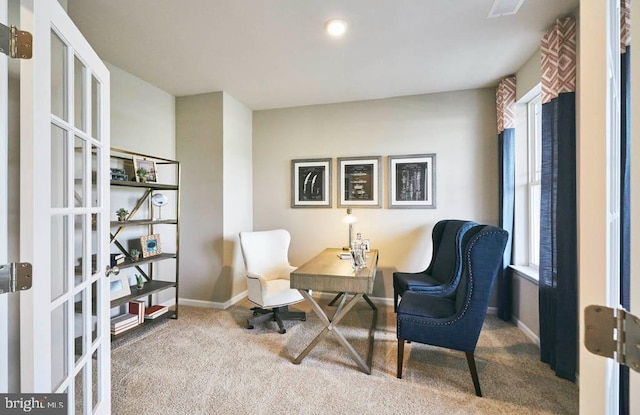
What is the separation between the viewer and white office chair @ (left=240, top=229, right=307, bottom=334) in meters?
2.70

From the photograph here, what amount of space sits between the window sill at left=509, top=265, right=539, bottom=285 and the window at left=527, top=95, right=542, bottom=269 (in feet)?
0.26

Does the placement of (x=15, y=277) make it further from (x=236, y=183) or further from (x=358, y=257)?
(x=236, y=183)

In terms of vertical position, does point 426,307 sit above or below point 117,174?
below

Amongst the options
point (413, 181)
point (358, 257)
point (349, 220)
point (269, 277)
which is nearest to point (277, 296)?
point (269, 277)

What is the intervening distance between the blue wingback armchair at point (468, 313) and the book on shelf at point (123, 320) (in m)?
2.38

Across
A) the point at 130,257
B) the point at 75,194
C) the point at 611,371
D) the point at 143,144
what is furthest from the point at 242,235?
the point at 611,371

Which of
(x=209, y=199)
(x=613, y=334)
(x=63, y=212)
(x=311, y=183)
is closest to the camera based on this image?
(x=613, y=334)

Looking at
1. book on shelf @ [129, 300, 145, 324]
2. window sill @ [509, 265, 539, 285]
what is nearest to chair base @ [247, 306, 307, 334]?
book on shelf @ [129, 300, 145, 324]

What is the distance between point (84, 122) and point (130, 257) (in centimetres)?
179

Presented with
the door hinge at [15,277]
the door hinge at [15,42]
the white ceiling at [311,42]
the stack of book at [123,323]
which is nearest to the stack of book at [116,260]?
the stack of book at [123,323]

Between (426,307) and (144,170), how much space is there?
2.88 m

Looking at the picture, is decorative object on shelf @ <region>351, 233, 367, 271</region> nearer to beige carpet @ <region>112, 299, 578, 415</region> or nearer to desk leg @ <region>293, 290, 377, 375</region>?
desk leg @ <region>293, 290, 377, 375</region>

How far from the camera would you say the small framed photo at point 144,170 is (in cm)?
270

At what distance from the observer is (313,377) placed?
2018mm
